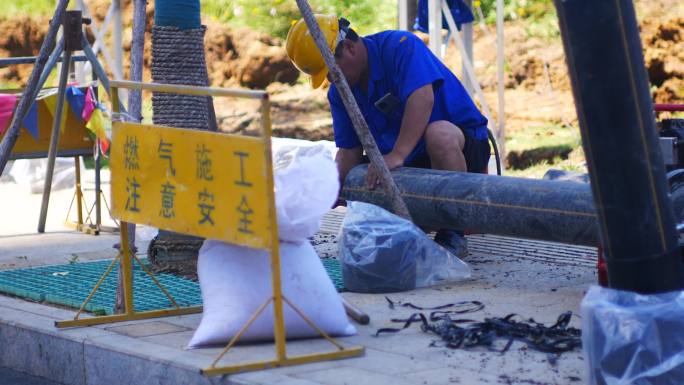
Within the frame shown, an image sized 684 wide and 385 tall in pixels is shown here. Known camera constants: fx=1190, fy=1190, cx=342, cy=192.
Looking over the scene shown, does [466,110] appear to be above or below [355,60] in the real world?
below

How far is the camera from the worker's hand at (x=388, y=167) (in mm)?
6559

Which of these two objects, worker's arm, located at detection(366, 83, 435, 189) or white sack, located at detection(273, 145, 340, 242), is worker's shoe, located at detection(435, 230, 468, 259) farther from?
white sack, located at detection(273, 145, 340, 242)

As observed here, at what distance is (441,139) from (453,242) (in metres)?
0.60

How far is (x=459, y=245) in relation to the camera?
6746 millimetres

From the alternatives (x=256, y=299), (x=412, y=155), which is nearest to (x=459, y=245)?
(x=412, y=155)

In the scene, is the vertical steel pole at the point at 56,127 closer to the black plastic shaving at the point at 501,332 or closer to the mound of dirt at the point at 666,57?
the black plastic shaving at the point at 501,332

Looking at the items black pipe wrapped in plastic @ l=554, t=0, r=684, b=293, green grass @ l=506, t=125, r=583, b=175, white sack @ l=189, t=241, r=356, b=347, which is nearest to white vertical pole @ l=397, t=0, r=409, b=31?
green grass @ l=506, t=125, r=583, b=175

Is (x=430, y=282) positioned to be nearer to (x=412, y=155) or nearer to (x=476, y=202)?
(x=476, y=202)

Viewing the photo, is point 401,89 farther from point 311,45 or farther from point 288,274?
point 288,274

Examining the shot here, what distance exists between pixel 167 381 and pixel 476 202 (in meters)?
2.15

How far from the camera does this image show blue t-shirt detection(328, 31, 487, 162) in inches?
261

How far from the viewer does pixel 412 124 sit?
655cm

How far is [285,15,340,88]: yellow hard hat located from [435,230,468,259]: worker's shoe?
1.12 meters

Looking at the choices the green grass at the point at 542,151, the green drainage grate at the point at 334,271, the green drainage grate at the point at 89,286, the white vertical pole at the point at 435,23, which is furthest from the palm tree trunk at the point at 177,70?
the green grass at the point at 542,151
